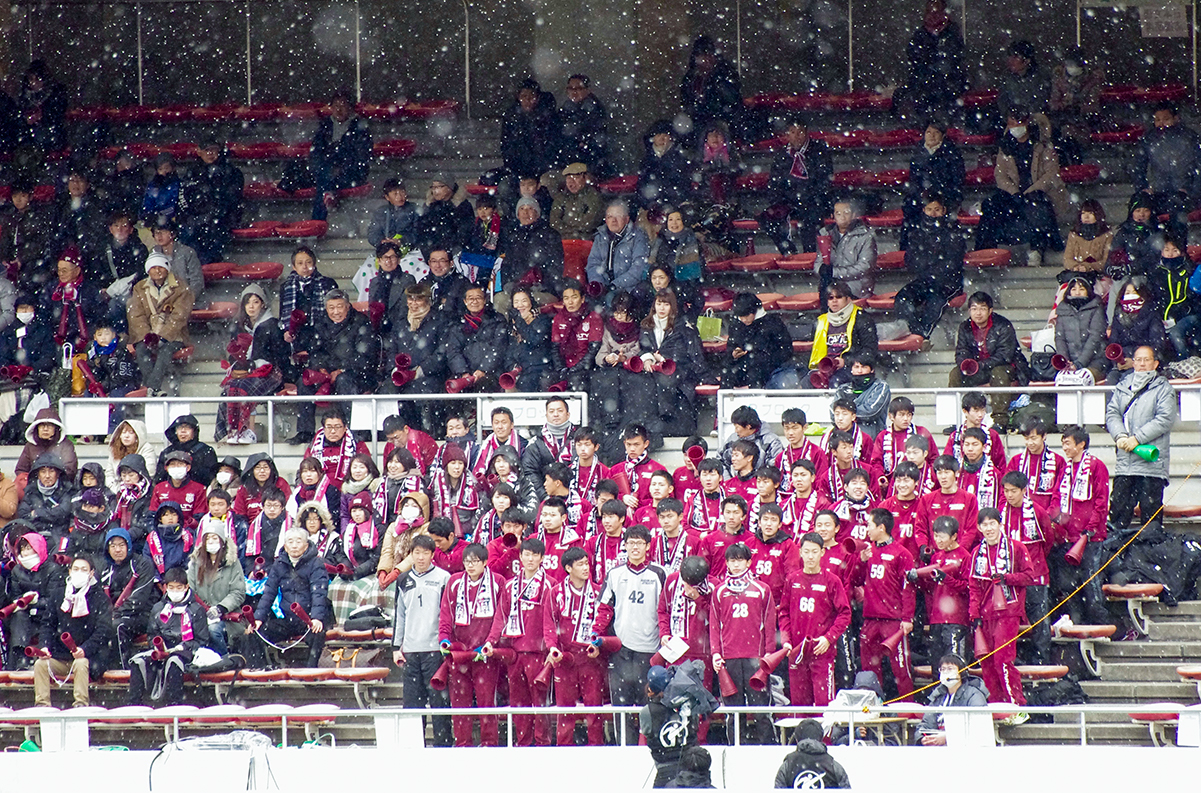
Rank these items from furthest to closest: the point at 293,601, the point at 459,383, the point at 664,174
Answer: the point at 664,174, the point at 459,383, the point at 293,601

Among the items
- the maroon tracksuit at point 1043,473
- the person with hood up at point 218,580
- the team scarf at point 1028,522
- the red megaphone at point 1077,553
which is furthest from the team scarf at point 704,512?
the person with hood up at point 218,580

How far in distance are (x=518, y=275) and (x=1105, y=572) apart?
638 centimetres

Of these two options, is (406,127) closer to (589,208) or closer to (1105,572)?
(589,208)

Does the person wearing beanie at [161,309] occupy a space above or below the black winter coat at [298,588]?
above

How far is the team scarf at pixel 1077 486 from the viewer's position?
491 inches

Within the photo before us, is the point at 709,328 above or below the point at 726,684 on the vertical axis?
above

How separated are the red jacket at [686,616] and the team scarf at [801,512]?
1104 mm

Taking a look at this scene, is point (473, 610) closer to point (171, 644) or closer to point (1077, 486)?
point (171, 644)

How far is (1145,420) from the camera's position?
511 inches

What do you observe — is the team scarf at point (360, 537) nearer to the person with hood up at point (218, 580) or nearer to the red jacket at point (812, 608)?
the person with hood up at point (218, 580)

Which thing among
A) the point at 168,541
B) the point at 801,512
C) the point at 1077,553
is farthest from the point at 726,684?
the point at 168,541

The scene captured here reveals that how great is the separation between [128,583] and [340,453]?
2.02 metres

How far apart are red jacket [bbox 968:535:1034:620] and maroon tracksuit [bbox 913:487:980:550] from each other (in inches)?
11.9

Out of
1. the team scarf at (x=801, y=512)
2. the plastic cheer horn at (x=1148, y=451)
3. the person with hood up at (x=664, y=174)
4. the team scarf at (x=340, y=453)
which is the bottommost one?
the team scarf at (x=801, y=512)
